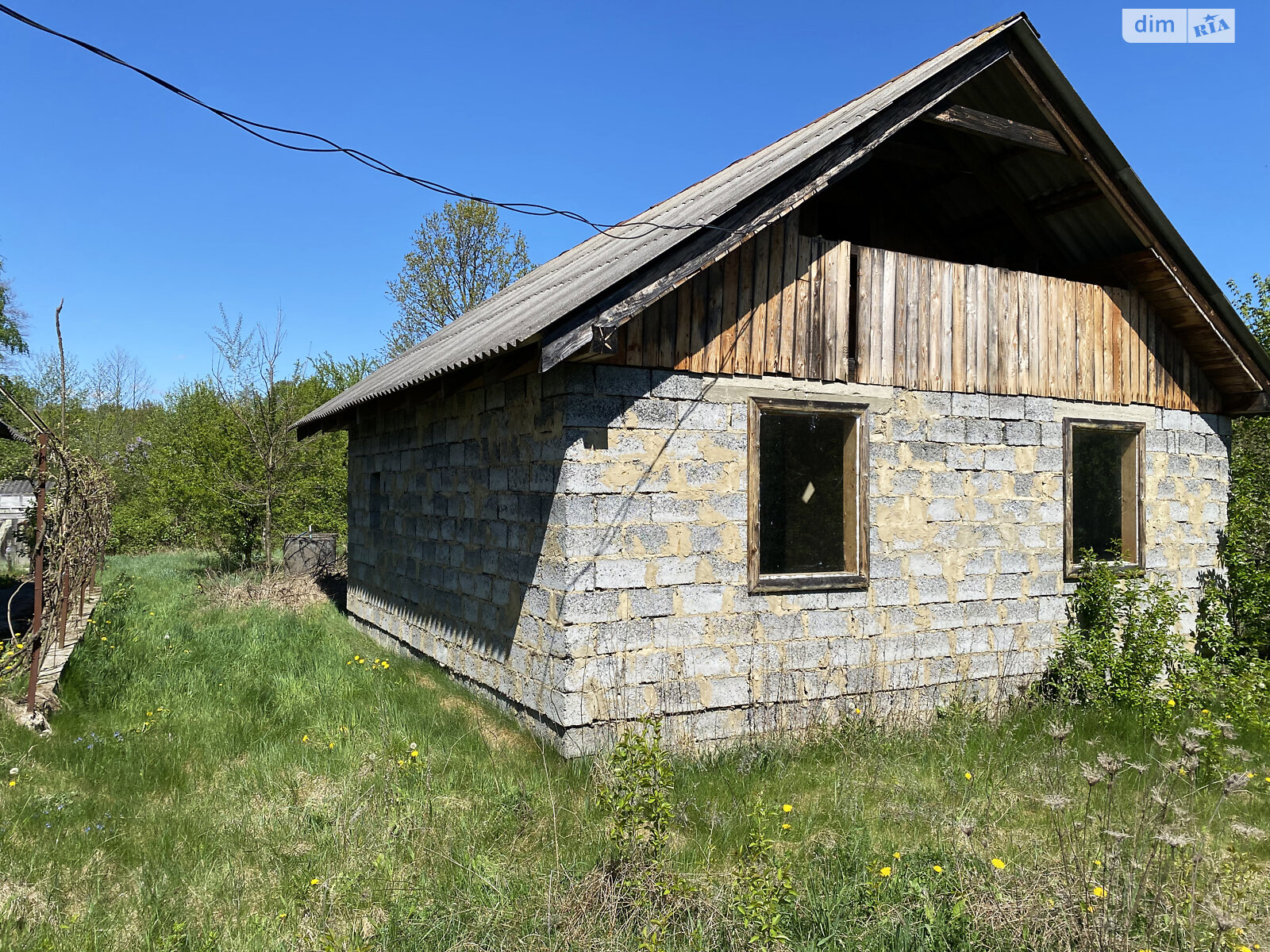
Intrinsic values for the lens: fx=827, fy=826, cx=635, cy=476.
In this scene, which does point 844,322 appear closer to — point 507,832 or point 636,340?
point 636,340

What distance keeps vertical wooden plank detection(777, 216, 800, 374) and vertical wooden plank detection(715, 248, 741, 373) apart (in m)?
0.42

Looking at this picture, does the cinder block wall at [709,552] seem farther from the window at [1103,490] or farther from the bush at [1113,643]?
the bush at [1113,643]

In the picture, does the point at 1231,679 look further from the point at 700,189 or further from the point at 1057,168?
the point at 700,189

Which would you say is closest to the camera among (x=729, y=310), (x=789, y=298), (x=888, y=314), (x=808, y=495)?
(x=729, y=310)

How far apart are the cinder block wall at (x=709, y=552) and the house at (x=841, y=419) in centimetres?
2

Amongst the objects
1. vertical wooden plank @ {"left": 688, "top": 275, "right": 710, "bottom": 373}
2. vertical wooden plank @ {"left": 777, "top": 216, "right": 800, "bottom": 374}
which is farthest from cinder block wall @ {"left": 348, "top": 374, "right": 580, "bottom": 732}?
vertical wooden plank @ {"left": 777, "top": 216, "right": 800, "bottom": 374}

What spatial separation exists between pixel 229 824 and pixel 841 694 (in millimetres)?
4347

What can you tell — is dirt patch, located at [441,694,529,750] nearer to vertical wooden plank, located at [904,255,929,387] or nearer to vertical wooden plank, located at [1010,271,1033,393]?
vertical wooden plank, located at [904,255,929,387]

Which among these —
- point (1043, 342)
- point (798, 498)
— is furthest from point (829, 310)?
point (798, 498)

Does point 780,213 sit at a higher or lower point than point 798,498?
higher

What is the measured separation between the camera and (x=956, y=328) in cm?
729

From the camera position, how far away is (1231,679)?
7223 millimetres

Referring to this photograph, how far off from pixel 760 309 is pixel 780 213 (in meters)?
0.74

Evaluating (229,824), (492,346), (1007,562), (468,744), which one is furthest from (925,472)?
(229,824)
